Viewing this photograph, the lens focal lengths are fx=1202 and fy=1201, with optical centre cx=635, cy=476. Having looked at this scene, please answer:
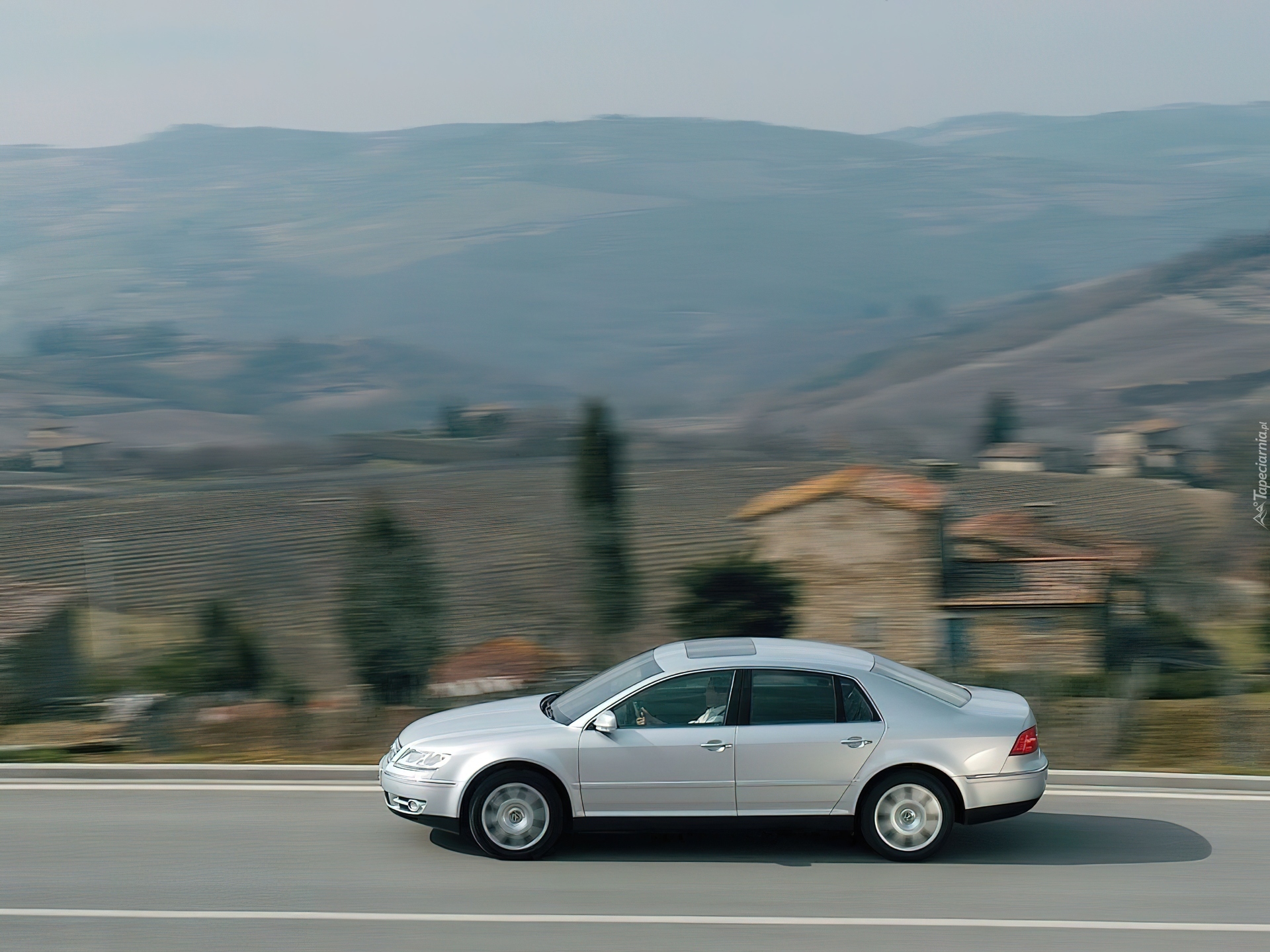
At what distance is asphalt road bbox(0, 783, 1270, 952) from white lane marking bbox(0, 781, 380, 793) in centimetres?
53

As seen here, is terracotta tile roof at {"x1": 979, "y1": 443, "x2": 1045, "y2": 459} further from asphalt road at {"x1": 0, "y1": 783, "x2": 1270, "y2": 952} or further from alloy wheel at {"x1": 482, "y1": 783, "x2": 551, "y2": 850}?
alloy wheel at {"x1": 482, "y1": 783, "x2": 551, "y2": 850}

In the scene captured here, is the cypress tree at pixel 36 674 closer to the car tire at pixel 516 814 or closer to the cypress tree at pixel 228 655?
the cypress tree at pixel 228 655

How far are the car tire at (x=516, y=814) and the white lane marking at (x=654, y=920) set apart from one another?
0.85m

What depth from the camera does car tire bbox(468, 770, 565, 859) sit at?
6695 millimetres

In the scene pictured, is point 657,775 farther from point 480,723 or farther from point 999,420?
point 999,420

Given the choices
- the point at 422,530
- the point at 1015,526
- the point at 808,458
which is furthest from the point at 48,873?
the point at 1015,526

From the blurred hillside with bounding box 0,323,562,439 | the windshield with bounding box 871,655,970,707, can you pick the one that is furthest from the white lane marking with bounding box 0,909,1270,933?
the blurred hillside with bounding box 0,323,562,439

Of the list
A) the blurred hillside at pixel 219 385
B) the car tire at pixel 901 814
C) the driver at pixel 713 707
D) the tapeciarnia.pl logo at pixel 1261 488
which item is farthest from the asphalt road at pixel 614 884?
the blurred hillside at pixel 219 385

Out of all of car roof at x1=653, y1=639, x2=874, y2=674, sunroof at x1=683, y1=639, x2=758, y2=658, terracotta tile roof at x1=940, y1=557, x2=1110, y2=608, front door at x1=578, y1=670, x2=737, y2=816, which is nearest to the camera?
front door at x1=578, y1=670, x2=737, y2=816

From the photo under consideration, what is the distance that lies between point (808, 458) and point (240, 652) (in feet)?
41.0

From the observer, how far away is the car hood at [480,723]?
688 centimetres

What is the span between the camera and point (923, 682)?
23.7 feet

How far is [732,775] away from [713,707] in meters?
0.39

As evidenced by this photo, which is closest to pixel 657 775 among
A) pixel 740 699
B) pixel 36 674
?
pixel 740 699
